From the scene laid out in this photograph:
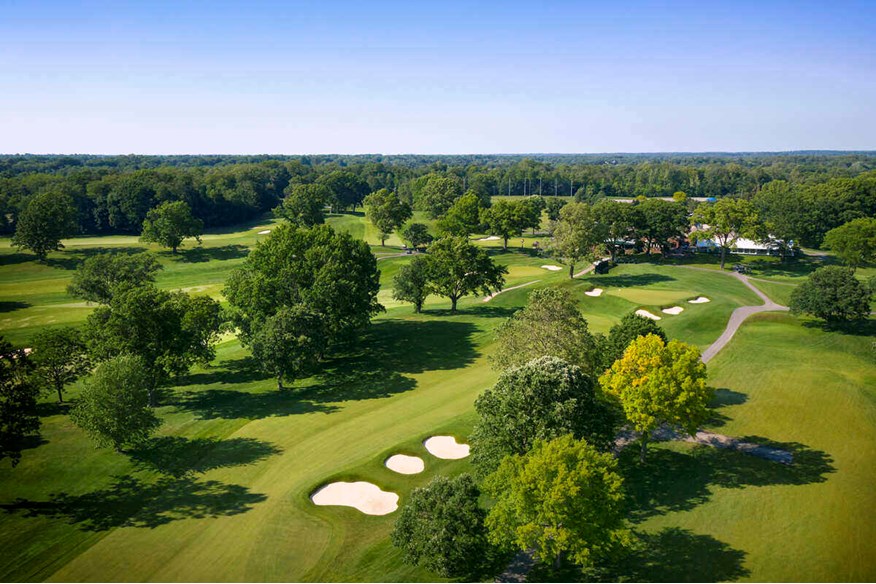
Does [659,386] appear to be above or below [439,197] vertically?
below

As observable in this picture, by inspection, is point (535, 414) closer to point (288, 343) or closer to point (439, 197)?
point (288, 343)

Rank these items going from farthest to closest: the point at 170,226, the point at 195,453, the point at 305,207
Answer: the point at 305,207 → the point at 170,226 → the point at 195,453

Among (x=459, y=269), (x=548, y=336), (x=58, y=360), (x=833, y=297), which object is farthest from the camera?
(x=459, y=269)

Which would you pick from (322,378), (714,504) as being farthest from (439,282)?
(714,504)

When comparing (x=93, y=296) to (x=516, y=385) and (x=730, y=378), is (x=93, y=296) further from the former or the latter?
(x=730, y=378)

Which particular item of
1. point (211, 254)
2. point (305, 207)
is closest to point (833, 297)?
point (305, 207)

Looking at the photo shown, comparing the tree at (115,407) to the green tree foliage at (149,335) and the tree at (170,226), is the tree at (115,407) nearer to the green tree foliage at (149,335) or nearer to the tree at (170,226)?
the green tree foliage at (149,335)

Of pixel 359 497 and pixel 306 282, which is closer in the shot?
pixel 359 497

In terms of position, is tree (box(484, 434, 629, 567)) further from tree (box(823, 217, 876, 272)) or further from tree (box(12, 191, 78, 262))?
tree (box(12, 191, 78, 262))

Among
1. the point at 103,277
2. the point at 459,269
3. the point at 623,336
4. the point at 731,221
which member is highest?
the point at 731,221

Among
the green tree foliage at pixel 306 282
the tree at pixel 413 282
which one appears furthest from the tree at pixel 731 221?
the green tree foliage at pixel 306 282
